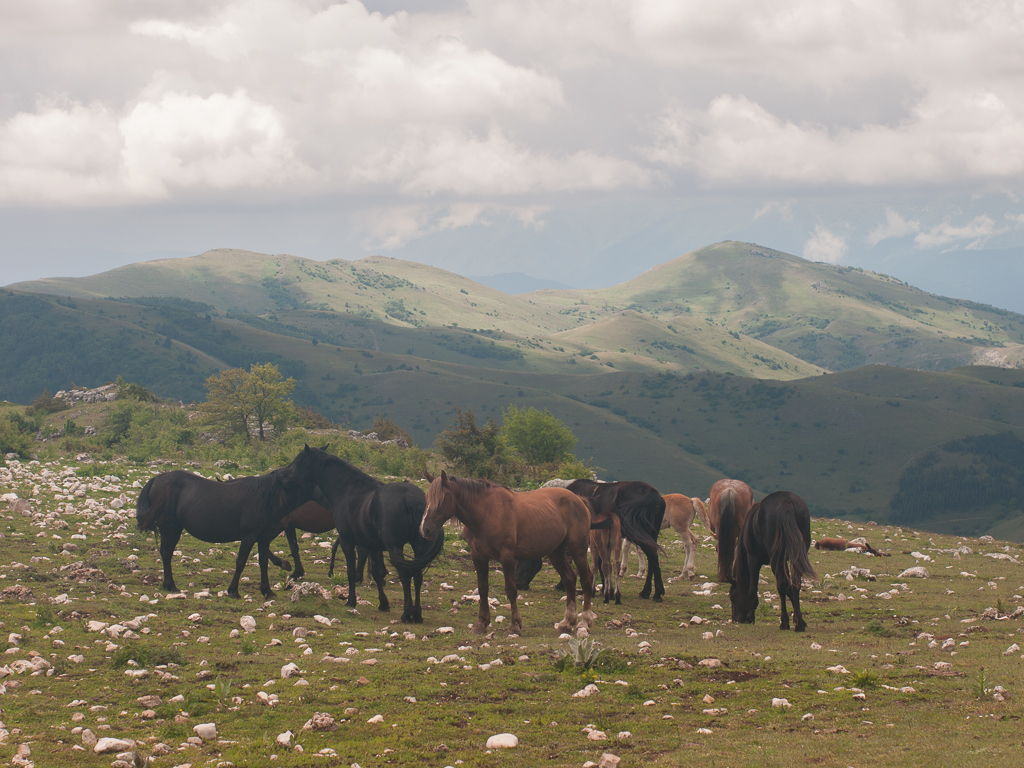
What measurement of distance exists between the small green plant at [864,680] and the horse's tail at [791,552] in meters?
4.58

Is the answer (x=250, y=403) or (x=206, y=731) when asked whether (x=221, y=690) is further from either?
(x=250, y=403)

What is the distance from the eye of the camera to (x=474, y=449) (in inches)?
1631

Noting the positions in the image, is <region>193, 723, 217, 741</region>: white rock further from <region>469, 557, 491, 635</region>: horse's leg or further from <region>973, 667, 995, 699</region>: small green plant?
<region>973, 667, 995, 699</region>: small green plant

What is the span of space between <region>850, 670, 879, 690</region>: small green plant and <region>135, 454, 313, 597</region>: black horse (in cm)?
1114

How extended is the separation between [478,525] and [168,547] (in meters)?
6.61

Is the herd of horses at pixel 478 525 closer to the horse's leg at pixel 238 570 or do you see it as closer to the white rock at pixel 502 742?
the horse's leg at pixel 238 570

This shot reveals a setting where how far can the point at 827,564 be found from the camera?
22438mm

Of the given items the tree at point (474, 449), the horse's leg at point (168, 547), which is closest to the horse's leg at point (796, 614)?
the horse's leg at point (168, 547)

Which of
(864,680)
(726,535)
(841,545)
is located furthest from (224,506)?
(841,545)

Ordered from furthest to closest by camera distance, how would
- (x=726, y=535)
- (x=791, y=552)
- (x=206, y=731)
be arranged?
(x=726, y=535) < (x=791, y=552) < (x=206, y=731)

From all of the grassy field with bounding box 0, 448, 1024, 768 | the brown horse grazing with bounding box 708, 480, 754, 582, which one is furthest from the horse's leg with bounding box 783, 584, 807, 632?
the brown horse grazing with bounding box 708, 480, 754, 582

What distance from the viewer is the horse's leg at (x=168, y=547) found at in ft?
51.3

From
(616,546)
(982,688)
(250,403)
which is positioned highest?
(250,403)

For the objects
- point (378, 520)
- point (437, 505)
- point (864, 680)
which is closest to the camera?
point (864, 680)
